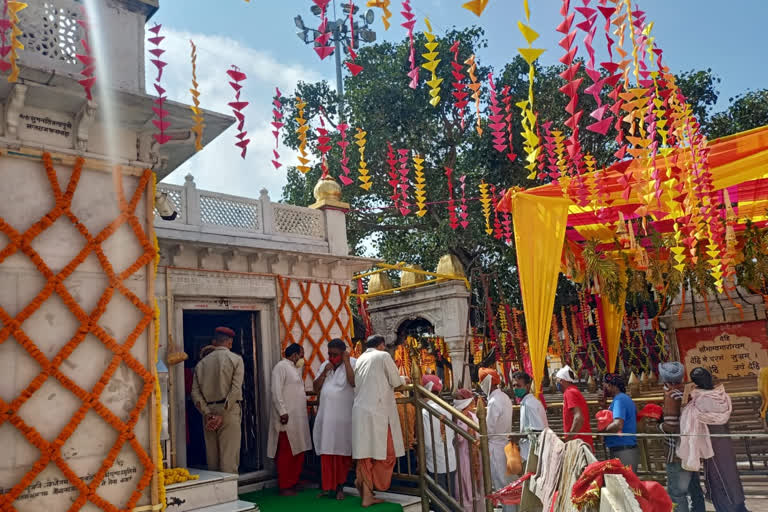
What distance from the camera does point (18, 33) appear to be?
4344 millimetres

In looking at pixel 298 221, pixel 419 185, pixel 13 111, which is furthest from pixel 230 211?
pixel 13 111

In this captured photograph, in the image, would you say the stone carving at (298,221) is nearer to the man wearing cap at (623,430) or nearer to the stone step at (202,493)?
the stone step at (202,493)

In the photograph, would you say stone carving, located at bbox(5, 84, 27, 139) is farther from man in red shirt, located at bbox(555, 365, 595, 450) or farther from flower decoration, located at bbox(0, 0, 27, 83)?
man in red shirt, located at bbox(555, 365, 595, 450)

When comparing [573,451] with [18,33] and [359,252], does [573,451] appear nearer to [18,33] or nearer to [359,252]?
[18,33]

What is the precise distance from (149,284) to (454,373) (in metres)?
10.2

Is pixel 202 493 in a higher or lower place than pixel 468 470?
higher

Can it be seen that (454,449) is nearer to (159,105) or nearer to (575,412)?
(575,412)

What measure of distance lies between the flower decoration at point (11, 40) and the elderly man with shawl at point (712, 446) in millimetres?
6083

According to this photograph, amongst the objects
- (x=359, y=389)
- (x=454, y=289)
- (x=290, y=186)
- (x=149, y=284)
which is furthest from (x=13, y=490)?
(x=290, y=186)

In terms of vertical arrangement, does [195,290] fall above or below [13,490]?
above

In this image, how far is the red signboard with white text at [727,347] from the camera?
14.7m

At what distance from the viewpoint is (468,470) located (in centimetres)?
660

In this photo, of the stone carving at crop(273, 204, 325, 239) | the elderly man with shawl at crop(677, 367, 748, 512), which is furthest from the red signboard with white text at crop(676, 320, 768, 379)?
the stone carving at crop(273, 204, 325, 239)

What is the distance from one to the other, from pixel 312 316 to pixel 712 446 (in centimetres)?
566
